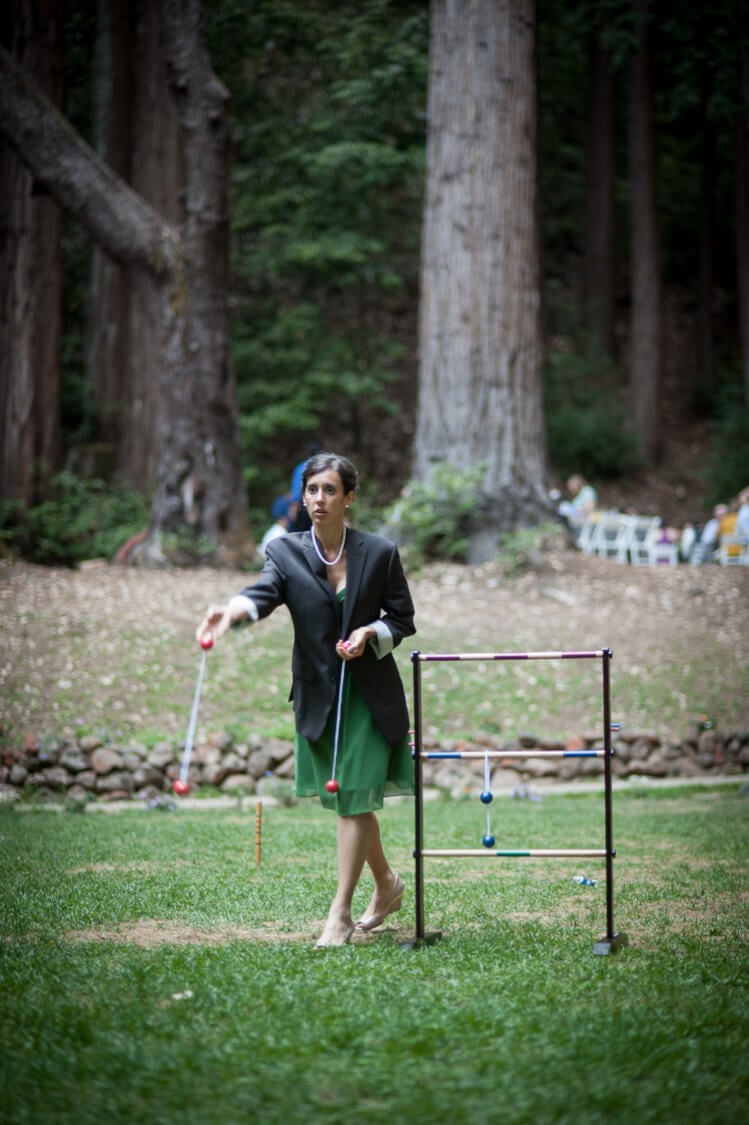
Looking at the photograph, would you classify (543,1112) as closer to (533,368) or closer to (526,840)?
(526,840)

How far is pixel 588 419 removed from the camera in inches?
1104

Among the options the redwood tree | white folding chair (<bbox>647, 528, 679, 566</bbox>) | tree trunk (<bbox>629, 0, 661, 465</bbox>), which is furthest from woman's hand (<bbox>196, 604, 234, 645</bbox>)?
tree trunk (<bbox>629, 0, 661, 465</bbox>)

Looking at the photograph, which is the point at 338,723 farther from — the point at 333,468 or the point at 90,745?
the point at 90,745

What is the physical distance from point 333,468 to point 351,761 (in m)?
1.20

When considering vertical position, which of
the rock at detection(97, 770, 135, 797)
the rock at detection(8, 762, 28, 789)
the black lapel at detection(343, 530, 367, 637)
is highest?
the black lapel at detection(343, 530, 367, 637)

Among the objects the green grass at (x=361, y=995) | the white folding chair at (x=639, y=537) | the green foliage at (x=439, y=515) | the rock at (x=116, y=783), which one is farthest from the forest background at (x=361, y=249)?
the green grass at (x=361, y=995)

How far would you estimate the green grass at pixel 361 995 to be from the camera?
11.5 ft

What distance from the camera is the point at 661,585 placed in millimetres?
14828

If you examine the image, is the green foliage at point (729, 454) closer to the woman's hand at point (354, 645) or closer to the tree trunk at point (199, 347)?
the tree trunk at point (199, 347)

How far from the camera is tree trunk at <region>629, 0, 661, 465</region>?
2806cm

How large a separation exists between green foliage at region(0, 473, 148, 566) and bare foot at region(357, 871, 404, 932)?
506 inches

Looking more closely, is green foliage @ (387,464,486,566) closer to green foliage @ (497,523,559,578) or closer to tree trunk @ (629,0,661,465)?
green foliage @ (497,523,559,578)

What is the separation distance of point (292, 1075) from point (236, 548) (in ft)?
40.6

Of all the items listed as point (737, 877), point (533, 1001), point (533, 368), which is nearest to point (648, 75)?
point (533, 368)
